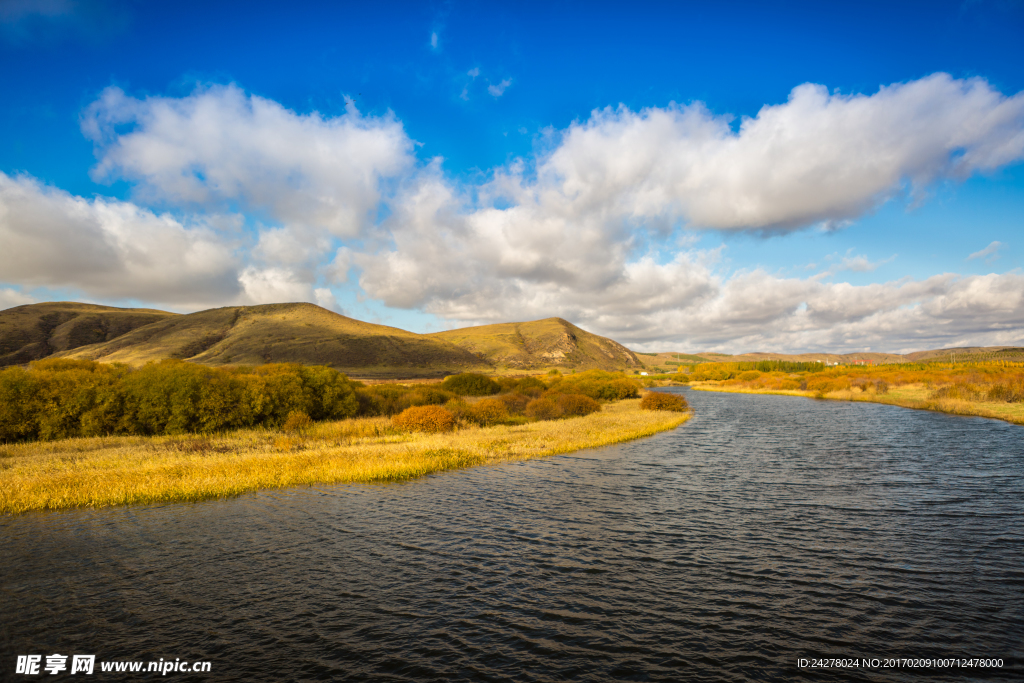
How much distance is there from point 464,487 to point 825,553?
1572 cm

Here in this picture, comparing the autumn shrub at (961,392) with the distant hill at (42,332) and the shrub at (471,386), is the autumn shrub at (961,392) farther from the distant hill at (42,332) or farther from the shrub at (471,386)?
the distant hill at (42,332)

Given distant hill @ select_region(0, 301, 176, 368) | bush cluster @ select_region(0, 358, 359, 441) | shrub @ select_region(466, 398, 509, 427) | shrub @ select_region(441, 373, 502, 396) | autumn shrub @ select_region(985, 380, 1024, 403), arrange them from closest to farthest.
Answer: bush cluster @ select_region(0, 358, 359, 441)
shrub @ select_region(466, 398, 509, 427)
autumn shrub @ select_region(985, 380, 1024, 403)
shrub @ select_region(441, 373, 502, 396)
distant hill @ select_region(0, 301, 176, 368)

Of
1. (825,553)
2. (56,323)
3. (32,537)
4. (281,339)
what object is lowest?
(825,553)

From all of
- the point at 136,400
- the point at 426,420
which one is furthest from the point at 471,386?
the point at 136,400

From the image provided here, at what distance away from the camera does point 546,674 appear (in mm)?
9336

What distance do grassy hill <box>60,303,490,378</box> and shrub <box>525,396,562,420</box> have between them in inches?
3143

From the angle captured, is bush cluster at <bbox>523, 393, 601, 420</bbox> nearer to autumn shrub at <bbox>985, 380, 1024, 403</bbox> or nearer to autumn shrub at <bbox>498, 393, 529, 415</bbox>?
autumn shrub at <bbox>498, 393, 529, 415</bbox>

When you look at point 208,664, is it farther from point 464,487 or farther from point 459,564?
point 464,487

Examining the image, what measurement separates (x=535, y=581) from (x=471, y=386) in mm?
57782

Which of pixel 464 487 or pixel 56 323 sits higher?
pixel 56 323

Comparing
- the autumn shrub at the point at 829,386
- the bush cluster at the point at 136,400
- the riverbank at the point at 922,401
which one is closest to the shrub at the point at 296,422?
the bush cluster at the point at 136,400

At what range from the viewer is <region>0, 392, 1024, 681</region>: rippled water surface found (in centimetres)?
988

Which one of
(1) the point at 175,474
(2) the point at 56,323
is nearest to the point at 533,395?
(1) the point at 175,474

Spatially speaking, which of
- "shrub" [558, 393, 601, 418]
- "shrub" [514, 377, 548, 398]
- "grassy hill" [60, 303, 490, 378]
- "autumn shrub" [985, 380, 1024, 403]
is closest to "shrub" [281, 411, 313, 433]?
"shrub" [558, 393, 601, 418]
